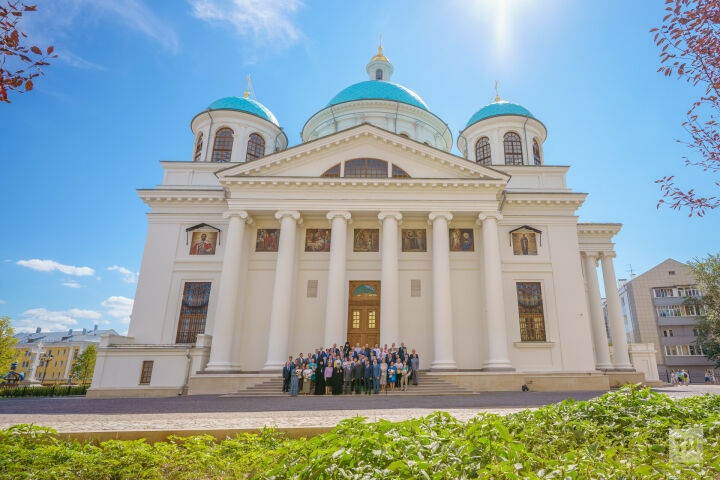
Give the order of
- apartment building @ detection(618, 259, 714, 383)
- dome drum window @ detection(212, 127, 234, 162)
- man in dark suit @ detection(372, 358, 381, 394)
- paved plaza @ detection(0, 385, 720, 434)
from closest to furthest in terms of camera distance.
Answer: paved plaza @ detection(0, 385, 720, 434)
man in dark suit @ detection(372, 358, 381, 394)
dome drum window @ detection(212, 127, 234, 162)
apartment building @ detection(618, 259, 714, 383)

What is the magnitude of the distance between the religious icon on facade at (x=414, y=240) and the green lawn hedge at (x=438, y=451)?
632 inches

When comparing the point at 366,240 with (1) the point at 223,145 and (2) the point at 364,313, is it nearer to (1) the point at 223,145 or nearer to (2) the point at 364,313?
(2) the point at 364,313

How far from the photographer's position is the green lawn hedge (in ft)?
8.76

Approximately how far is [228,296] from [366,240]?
23.7 ft

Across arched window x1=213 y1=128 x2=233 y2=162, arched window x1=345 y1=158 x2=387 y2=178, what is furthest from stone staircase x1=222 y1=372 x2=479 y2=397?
arched window x1=213 y1=128 x2=233 y2=162

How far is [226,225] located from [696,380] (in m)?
52.0

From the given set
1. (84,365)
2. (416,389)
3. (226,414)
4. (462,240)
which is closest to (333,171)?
(462,240)

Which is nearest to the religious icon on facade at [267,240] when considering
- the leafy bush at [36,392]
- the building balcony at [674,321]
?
the leafy bush at [36,392]

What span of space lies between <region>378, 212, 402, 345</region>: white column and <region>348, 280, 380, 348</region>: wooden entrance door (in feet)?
4.43

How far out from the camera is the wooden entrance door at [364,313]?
20.1 metres

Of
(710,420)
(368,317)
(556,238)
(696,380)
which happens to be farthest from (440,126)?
(696,380)

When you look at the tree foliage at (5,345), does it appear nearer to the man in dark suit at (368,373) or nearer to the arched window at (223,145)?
the arched window at (223,145)

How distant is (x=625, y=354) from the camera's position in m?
24.2

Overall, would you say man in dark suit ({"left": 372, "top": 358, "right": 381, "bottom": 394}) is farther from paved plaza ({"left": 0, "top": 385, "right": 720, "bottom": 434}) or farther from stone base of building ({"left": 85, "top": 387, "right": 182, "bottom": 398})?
stone base of building ({"left": 85, "top": 387, "right": 182, "bottom": 398})
